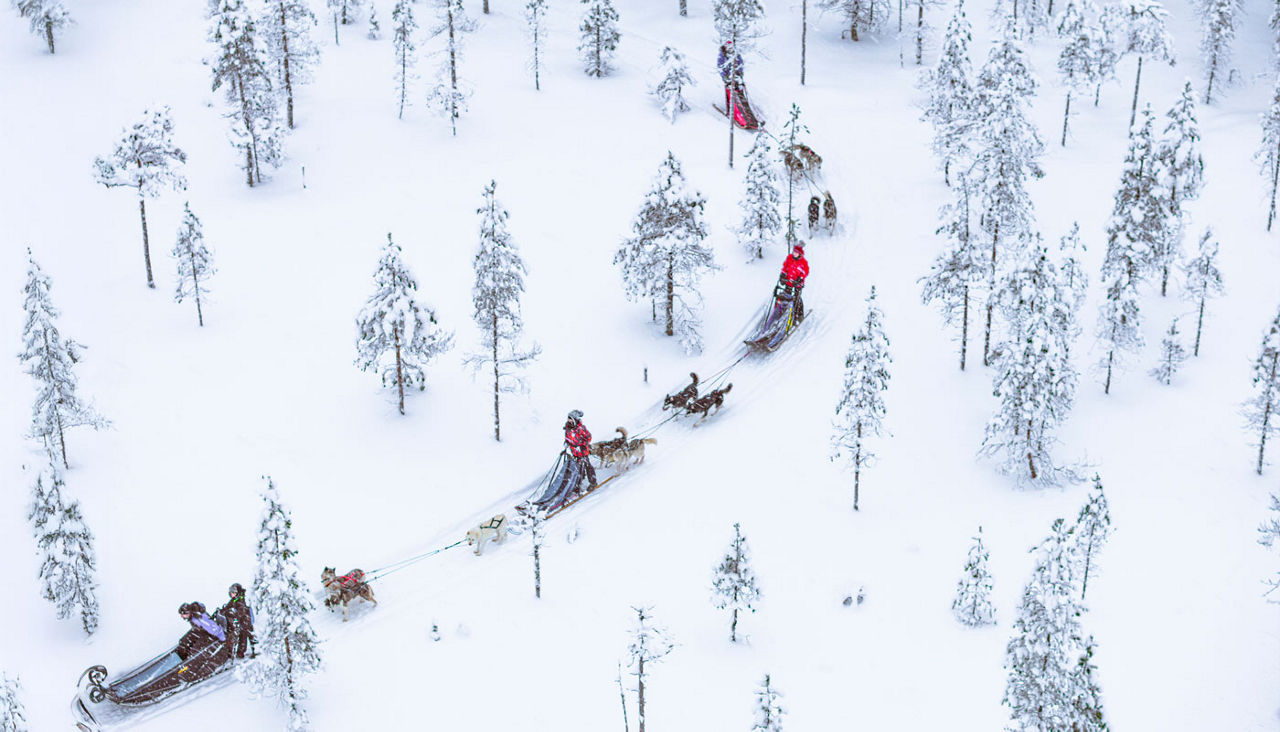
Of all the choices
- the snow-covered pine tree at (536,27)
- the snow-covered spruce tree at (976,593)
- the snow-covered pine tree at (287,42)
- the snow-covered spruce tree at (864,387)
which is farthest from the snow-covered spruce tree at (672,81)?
the snow-covered spruce tree at (976,593)

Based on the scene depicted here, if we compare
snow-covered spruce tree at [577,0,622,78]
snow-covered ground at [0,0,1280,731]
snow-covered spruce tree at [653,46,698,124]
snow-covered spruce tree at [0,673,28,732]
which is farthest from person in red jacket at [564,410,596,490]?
snow-covered spruce tree at [577,0,622,78]

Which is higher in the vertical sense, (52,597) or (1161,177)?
(1161,177)

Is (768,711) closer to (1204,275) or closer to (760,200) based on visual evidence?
(760,200)

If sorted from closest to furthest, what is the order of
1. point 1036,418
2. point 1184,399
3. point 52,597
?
point 52,597
point 1036,418
point 1184,399

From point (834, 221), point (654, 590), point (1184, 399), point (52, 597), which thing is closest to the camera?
point (52, 597)

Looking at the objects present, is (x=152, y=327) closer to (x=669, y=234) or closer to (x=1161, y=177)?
(x=669, y=234)

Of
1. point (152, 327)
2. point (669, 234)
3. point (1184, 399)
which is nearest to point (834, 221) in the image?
point (669, 234)
